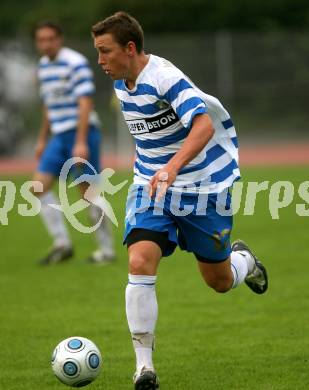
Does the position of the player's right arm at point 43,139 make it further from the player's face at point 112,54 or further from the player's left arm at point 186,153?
the player's left arm at point 186,153

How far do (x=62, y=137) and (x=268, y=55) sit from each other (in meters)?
19.3

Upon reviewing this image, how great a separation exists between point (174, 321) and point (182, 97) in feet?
7.77

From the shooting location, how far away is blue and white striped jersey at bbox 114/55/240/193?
5914mm

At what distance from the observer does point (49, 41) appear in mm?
10297

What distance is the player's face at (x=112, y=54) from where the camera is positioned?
19.4 feet

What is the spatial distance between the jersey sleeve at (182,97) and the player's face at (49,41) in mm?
4435

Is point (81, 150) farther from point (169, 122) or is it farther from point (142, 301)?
point (142, 301)

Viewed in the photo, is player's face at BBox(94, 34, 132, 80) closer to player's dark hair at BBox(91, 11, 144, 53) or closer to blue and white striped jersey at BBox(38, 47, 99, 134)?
player's dark hair at BBox(91, 11, 144, 53)

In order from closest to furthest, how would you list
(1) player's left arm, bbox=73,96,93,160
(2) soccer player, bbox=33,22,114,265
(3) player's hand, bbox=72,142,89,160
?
(3) player's hand, bbox=72,142,89,160
(1) player's left arm, bbox=73,96,93,160
(2) soccer player, bbox=33,22,114,265

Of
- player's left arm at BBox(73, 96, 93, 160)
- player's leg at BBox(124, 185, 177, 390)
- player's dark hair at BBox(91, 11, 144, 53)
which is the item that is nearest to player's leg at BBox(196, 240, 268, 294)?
player's leg at BBox(124, 185, 177, 390)

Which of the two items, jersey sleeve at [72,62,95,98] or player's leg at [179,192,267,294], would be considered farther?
jersey sleeve at [72,62,95,98]

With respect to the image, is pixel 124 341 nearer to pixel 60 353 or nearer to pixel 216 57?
pixel 60 353

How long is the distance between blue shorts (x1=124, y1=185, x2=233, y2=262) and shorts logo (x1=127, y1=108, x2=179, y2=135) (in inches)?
13.2

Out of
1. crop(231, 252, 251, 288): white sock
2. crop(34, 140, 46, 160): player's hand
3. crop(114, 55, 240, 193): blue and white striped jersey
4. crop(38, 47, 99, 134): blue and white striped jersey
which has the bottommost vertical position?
crop(231, 252, 251, 288): white sock
